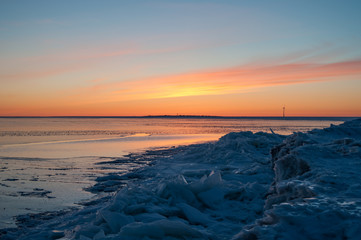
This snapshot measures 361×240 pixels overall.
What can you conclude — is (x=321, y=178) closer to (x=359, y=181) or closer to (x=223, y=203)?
(x=359, y=181)

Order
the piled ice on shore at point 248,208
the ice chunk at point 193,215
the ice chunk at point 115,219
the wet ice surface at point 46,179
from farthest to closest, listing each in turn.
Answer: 1. the wet ice surface at point 46,179
2. the ice chunk at point 193,215
3. the ice chunk at point 115,219
4. the piled ice on shore at point 248,208

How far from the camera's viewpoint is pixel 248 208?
517 centimetres

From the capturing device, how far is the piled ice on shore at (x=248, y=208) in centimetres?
318

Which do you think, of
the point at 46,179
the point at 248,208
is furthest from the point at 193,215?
the point at 46,179

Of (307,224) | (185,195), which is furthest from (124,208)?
(307,224)

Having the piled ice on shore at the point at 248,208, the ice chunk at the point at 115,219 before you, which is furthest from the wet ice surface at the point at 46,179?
the ice chunk at the point at 115,219

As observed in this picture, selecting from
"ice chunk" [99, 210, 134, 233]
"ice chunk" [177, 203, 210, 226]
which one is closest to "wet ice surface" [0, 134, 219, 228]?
"ice chunk" [99, 210, 134, 233]

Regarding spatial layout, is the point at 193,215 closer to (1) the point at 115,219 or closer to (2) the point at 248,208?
(2) the point at 248,208

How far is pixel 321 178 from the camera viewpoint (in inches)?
173

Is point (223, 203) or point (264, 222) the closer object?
point (264, 222)

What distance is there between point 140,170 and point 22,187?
3789 mm

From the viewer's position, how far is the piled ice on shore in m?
3.18

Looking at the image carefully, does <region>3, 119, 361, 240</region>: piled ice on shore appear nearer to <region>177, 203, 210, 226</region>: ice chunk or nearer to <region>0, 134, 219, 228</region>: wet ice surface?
<region>177, 203, 210, 226</region>: ice chunk

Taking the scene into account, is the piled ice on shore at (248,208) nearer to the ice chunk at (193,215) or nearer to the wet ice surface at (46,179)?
the ice chunk at (193,215)
